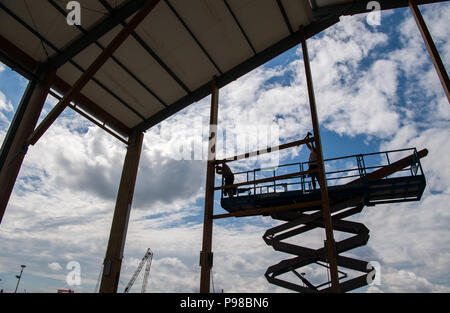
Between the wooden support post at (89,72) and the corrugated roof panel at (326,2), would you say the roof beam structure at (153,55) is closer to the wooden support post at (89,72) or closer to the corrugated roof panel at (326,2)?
the wooden support post at (89,72)

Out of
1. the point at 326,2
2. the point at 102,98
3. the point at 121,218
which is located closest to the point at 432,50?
the point at 326,2

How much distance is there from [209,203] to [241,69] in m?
7.64

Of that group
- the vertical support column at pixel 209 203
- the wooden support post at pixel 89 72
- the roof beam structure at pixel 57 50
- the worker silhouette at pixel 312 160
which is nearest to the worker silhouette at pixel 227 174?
the vertical support column at pixel 209 203

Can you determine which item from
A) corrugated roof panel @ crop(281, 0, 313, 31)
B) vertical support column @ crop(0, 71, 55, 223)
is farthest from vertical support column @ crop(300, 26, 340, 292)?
vertical support column @ crop(0, 71, 55, 223)

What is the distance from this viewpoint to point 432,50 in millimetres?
9414

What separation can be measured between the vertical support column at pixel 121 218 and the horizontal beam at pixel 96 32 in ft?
19.7

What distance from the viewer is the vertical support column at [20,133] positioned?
441 inches

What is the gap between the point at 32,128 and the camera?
39.8 feet

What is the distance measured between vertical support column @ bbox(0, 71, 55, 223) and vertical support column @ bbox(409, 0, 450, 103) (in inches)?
602

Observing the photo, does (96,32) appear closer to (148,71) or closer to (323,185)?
(148,71)

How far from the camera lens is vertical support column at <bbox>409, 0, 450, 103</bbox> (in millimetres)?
8859
